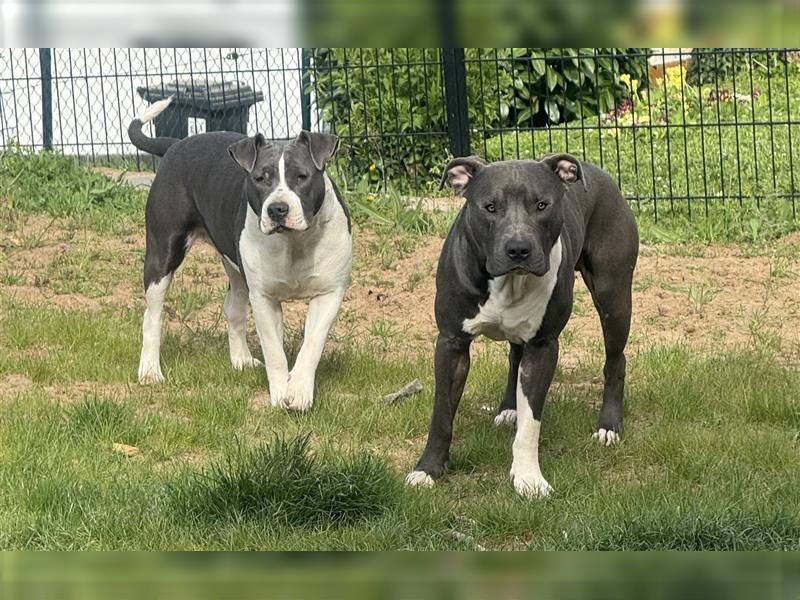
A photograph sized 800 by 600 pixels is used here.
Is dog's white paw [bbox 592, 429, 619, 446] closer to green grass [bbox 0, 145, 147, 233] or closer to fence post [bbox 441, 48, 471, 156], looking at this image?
fence post [bbox 441, 48, 471, 156]

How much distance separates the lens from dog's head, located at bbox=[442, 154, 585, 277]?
4.66 metres

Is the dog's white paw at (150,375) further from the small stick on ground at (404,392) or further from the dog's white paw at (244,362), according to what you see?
the small stick on ground at (404,392)

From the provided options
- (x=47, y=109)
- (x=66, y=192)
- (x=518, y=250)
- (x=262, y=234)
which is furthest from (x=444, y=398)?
(x=47, y=109)

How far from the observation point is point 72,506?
4.42 meters

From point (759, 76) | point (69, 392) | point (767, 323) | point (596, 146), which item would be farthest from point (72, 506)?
point (759, 76)

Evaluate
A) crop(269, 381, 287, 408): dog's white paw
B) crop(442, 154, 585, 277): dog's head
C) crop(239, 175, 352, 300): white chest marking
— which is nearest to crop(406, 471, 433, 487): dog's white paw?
crop(442, 154, 585, 277): dog's head

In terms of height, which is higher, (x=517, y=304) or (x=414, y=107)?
(x=414, y=107)

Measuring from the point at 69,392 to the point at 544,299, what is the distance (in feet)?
9.61

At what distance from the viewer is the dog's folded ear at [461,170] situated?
16.7 feet

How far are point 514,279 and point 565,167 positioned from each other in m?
0.57

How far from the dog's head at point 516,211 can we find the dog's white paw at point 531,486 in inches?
Answer: 37.6

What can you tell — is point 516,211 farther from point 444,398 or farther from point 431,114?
point 431,114

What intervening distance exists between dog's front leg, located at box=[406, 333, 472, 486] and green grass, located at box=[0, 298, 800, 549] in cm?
13

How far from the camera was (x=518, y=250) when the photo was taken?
4.62m
